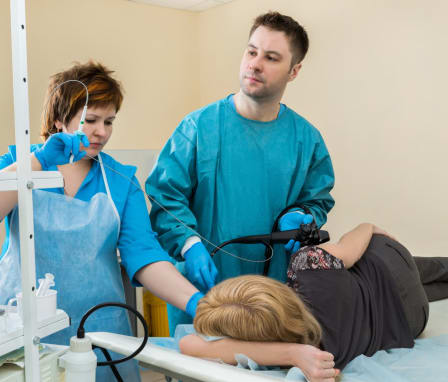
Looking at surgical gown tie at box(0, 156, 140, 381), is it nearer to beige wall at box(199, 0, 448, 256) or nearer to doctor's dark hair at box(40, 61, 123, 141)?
doctor's dark hair at box(40, 61, 123, 141)

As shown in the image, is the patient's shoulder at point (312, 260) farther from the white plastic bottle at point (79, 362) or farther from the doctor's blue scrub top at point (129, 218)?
the white plastic bottle at point (79, 362)

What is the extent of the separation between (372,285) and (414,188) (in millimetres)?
1587

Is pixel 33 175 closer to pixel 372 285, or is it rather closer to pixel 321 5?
pixel 372 285

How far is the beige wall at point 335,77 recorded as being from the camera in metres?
2.85

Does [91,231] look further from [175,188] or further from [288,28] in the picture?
[288,28]

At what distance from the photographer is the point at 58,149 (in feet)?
3.21

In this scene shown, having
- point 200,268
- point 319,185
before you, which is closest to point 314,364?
point 200,268

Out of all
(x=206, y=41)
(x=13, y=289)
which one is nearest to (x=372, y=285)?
(x=13, y=289)

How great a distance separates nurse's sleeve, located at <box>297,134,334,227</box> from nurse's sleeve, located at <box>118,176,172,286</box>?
69 cm

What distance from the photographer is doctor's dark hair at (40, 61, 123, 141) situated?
1293mm

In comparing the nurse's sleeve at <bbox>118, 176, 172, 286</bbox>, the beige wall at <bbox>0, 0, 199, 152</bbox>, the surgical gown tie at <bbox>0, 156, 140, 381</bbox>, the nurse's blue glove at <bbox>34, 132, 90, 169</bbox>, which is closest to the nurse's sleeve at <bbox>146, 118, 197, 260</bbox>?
the nurse's sleeve at <bbox>118, 176, 172, 286</bbox>

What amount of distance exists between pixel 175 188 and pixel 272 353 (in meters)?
0.73

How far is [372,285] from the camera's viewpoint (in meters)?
1.50

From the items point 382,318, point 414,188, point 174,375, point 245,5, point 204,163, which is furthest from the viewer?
point 245,5
